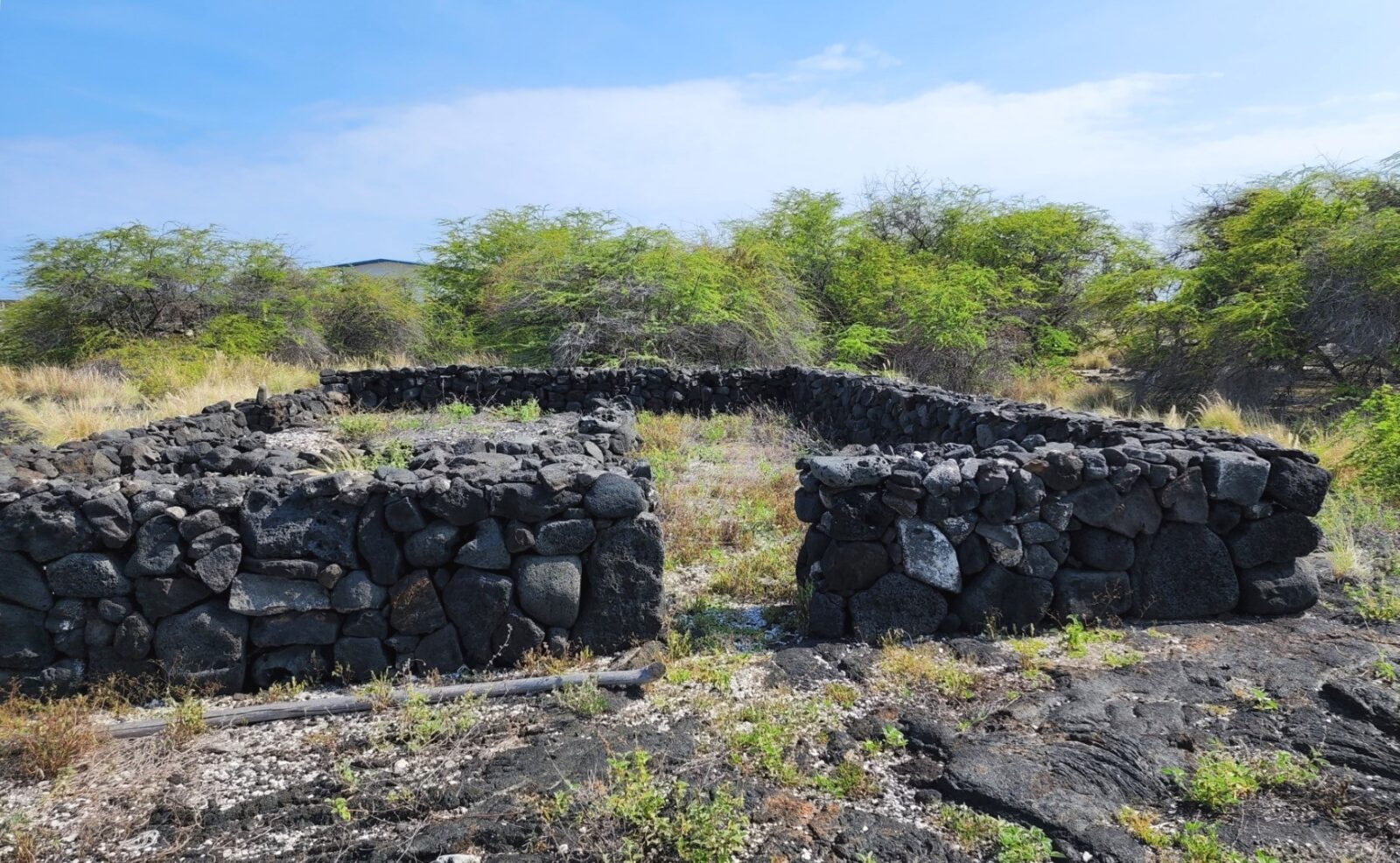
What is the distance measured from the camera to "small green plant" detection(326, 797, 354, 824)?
3.35 m

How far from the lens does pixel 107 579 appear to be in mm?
4355

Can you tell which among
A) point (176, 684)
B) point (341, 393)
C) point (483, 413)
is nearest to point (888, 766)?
point (176, 684)

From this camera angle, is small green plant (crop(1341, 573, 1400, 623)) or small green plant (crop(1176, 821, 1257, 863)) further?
small green plant (crop(1341, 573, 1400, 623))

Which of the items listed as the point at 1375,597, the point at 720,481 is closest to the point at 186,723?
the point at 720,481

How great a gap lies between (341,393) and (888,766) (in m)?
12.8

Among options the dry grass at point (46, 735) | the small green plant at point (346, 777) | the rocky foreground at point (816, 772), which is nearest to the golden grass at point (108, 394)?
the dry grass at point (46, 735)

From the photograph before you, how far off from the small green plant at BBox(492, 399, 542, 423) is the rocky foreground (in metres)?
8.37

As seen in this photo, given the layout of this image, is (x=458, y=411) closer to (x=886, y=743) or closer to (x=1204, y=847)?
(x=886, y=743)

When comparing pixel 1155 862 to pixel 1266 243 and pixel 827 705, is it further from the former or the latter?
pixel 1266 243

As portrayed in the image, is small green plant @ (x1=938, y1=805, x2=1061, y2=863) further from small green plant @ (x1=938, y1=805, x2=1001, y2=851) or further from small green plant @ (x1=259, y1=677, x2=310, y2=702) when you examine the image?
small green plant @ (x1=259, y1=677, x2=310, y2=702)

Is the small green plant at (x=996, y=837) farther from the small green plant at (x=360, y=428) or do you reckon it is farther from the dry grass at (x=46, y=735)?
the small green plant at (x=360, y=428)

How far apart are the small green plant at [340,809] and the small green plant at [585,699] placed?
3.77 ft

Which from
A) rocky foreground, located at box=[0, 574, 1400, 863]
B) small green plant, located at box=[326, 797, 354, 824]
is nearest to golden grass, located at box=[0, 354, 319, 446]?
rocky foreground, located at box=[0, 574, 1400, 863]

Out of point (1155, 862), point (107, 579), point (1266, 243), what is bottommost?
point (1155, 862)
